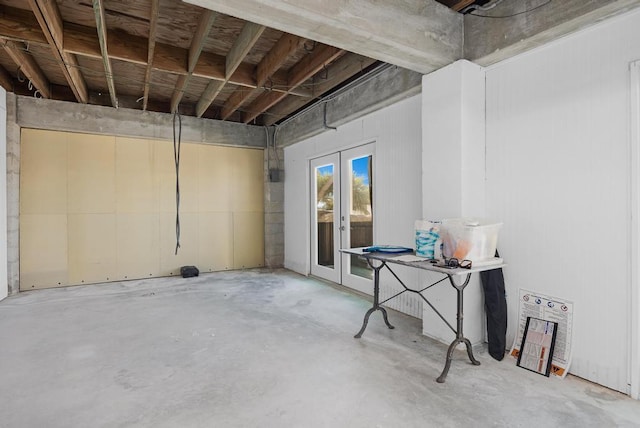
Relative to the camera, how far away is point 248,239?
6.93 metres

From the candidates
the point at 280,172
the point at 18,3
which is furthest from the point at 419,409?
the point at 280,172

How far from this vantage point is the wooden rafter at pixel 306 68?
3.76m

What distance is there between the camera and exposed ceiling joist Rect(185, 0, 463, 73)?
7.53ft

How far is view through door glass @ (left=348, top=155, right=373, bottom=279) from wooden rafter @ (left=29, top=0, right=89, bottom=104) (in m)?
3.63

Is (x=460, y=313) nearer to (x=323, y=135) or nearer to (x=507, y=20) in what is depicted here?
(x=507, y=20)

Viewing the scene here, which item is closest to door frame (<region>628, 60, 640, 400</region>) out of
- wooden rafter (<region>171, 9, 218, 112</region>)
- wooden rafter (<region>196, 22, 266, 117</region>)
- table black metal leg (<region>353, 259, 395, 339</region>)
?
table black metal leg (<region>353, 259, 395, 339</region>)

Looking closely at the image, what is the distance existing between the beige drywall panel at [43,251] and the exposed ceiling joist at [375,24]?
491cm

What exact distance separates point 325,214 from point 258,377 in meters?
3.51

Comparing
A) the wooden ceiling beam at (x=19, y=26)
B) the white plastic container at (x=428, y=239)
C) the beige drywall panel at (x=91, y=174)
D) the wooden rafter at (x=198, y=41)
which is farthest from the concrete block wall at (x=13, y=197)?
the white plastic container at (x=428, y=239)

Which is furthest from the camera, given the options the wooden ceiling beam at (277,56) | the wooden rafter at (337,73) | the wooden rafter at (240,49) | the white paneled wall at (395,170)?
the wooden rafter at (337,73)

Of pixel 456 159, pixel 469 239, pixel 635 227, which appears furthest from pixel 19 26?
pixel 635 227

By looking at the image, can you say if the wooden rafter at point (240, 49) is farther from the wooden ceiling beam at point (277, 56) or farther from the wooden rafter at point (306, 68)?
the wooden rafter at point (306, 68)

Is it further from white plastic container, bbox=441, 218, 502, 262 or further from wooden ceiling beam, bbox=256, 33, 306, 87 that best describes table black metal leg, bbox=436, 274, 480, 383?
wooden ceiling beam, bbox=256, 33, 306, 87

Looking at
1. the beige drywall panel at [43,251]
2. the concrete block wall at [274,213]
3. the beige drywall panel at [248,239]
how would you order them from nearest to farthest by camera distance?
the beige drywall panel at [43,251] → the beige drywall panel at [248,239] → the concrete block wall at [274,213]
